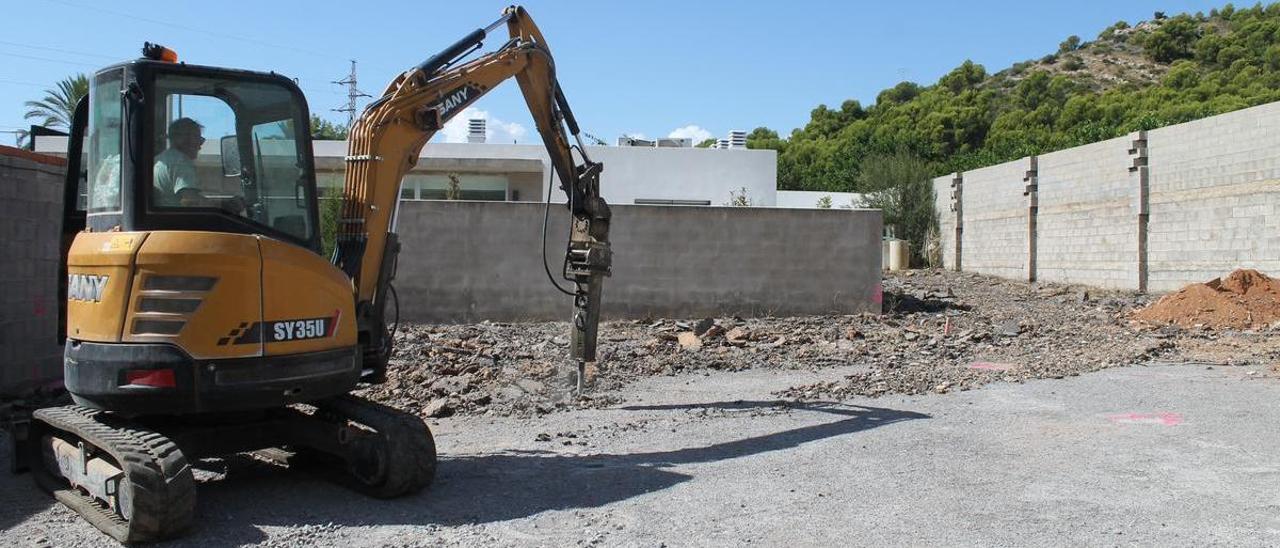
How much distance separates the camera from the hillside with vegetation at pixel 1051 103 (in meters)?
49.4

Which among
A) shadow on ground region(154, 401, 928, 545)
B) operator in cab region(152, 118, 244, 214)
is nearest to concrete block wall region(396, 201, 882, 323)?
shadow on ground region(154, 401, 928, 545)

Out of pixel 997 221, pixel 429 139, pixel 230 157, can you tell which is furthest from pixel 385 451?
pixel 997 221

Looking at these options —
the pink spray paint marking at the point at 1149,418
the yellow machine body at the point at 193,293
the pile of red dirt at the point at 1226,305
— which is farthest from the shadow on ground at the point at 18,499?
the pile of red dirt at the point at 1226,305

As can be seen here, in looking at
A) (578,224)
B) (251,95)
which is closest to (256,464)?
(251,95)

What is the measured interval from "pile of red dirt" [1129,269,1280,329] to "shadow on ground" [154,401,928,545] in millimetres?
10785

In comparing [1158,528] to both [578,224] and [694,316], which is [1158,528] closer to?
[578,224]

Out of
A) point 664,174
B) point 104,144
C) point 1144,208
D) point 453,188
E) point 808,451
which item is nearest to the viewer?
point 104,144

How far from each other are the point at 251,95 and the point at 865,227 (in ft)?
51.5

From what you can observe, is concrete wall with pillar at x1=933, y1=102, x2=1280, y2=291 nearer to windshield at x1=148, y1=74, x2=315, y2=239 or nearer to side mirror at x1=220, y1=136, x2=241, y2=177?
windshield at x1=148, y1=74, x2=315, y2=239

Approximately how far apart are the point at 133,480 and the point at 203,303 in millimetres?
1111

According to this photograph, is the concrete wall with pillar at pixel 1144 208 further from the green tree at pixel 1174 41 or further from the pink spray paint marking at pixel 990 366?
the green tree at pixel 1174 41

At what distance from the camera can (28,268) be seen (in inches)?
446

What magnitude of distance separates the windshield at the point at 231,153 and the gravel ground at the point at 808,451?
2.08 metres

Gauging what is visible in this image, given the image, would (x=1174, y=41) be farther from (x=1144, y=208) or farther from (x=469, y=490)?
(x=469, y=490)
